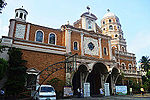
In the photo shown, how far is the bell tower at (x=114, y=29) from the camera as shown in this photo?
36.7 metres

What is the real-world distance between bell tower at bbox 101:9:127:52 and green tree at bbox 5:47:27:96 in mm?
27175

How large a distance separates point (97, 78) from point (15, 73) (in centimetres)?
1519

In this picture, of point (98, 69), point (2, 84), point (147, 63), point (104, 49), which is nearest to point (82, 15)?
point (104, 49)

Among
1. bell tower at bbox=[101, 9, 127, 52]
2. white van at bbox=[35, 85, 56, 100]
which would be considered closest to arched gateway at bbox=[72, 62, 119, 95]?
white van at bbox=[35, 85, 56, 100]

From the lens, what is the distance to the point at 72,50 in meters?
22.2

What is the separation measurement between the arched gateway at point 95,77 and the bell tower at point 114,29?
13728 mm

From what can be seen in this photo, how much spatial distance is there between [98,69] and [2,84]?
15506 millimetres

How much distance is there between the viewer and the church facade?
59.9 feet

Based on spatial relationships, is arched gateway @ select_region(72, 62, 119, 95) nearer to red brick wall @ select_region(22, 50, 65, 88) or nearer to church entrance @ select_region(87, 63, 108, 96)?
church entrance @ select_region(87, 63, 108, 96)

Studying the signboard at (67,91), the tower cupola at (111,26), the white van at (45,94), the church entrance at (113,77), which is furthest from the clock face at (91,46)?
the tower cupola at (111,26)

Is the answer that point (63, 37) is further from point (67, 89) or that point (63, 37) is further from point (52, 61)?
point (67, 89)

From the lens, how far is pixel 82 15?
86.1ft

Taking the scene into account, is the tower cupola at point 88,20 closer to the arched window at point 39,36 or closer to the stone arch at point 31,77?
the arched window at point 39,36

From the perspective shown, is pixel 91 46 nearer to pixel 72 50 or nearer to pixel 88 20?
pixel 72 50
